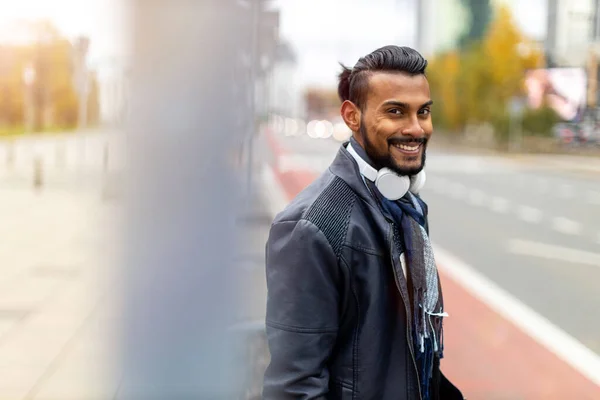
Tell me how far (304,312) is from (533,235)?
1212cm

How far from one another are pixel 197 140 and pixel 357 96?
1.05m

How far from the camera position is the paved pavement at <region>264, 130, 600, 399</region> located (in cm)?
594

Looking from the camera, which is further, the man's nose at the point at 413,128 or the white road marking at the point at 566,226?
the white road marking at the point at 566,226

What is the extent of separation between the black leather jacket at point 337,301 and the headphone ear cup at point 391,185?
3 cm

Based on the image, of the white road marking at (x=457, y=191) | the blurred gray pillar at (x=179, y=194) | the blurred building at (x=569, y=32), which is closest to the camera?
the blurred gray pillar at (x=179, y=194)

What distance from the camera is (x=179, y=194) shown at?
2867 mm

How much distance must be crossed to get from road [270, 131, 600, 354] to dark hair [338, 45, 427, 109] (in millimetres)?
5281

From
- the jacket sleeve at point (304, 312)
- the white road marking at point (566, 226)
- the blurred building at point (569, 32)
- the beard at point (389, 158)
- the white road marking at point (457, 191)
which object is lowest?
the white road marking at point (457, 191)

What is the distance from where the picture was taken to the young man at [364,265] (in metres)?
1.78

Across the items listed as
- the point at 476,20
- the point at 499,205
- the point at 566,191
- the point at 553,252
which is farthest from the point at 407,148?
the point at 476,20

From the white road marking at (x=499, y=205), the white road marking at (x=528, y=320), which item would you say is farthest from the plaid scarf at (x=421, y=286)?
the white road marking at (x=499, y=205)

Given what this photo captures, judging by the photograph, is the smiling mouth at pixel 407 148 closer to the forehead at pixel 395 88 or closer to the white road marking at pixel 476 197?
the forehead at pixel 395 88

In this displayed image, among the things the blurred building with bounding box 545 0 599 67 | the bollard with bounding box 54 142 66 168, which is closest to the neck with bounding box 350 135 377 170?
the bollard with bounding box 54 142 66 168

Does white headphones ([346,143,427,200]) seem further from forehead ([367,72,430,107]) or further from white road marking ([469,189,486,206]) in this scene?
white road marking ([469,189,486,206])
